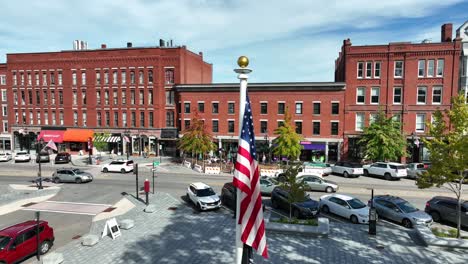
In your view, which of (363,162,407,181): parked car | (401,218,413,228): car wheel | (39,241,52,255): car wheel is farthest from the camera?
(363,162,407,181): parked car

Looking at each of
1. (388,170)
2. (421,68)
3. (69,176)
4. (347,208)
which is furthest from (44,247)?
(421,68)

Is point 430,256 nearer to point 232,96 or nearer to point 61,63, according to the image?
point 232,96

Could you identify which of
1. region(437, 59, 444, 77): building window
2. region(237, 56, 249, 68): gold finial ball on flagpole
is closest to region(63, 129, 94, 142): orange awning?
region(237, 56, 249, 68): gold finial ball on flagpole

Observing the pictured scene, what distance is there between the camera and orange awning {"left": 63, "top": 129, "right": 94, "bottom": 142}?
48.7 meters

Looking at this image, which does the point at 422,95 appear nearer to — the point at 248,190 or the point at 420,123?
the point at 420,123

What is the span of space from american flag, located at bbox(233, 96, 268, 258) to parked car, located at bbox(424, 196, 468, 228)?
1712 centimetres

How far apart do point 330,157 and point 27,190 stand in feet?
113

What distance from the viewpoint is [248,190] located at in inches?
237

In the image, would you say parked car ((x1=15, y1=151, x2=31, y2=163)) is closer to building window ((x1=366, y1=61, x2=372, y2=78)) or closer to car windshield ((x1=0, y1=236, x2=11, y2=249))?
car windshield ((x1=0, y1=236, x2=11, y2=249))

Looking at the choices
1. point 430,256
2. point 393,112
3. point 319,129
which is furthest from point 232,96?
point 430,256

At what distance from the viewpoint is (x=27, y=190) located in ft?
89.2

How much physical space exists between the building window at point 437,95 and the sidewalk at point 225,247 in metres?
27.8

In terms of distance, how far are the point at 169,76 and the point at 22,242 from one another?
36032 mm

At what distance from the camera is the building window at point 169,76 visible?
46.9 meters
